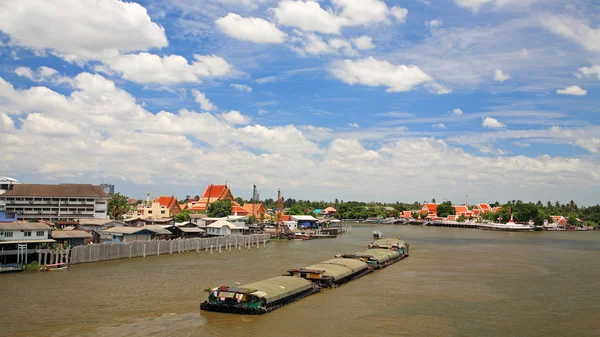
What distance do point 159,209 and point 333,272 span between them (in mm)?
84135

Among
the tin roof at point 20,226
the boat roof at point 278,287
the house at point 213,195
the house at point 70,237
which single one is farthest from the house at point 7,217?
the house at point 213,195

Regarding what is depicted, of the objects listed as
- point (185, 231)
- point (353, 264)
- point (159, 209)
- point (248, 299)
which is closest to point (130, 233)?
point (185, 231)

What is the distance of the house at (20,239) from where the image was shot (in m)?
41.6

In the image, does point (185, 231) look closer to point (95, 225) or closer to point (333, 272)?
point (95, 225)

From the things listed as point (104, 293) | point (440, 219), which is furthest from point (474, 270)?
point (440, 219)

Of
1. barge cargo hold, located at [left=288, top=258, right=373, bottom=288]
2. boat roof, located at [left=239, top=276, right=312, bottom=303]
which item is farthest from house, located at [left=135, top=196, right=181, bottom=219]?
boat roof, located at [left=239, top=276, right=312, bottom=303]

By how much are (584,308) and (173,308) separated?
26393mm

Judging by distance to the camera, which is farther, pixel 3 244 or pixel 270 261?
pixel 270 261

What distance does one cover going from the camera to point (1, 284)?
35.4 m

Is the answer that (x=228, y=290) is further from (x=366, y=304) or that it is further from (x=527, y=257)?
(x=527, y=257)

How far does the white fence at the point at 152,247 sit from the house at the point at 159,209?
41.3m

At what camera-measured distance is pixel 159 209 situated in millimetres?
115438

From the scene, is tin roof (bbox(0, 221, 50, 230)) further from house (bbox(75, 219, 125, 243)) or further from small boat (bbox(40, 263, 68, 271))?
house (bbox(75, 219, 125, 243))

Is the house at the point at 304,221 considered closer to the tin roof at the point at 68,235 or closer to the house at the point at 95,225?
the house at the point at 95,225
